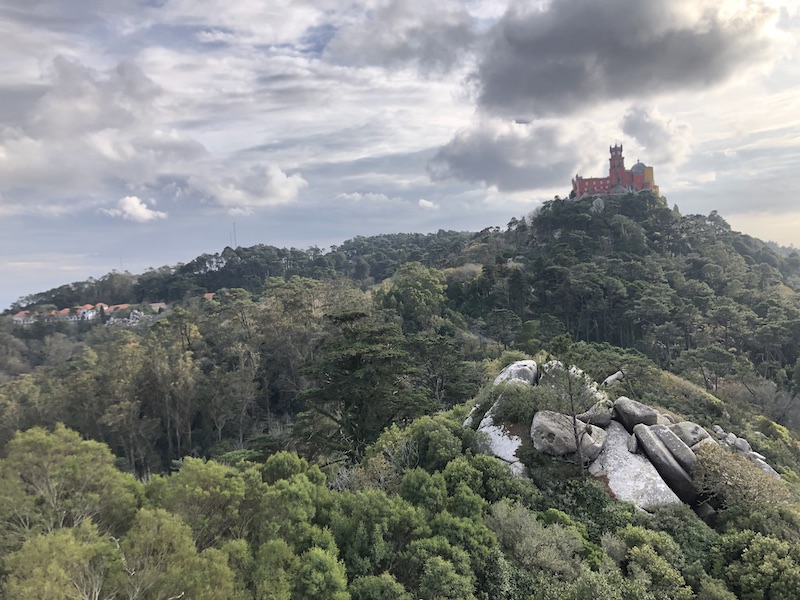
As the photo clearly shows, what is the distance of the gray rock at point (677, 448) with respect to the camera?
56.2 ft

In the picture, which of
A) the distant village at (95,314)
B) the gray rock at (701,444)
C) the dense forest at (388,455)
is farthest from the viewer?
the distant village at (95,314)

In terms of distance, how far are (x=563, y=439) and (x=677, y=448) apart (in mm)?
4210

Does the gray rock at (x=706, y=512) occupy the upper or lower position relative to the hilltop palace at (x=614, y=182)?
lower

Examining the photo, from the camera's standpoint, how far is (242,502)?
512 inches

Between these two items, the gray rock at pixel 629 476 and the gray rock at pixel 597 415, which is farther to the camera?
the gray rock at pixel 597 415

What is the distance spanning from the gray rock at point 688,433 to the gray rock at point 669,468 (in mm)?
1533

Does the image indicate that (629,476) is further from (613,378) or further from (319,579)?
(319,579)

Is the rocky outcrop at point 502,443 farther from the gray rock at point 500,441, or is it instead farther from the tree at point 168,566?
the tree at point 168,566

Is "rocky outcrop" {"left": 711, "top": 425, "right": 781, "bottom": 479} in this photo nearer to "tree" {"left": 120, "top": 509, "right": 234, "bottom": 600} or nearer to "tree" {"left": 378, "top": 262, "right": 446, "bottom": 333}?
"tree" {"left": 120, "top": 509, "right": 234, "bottom": 600}

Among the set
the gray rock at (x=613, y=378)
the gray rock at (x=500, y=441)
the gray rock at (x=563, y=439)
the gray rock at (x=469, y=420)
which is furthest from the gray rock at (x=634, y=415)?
the gray rock at (x=613, y=378)

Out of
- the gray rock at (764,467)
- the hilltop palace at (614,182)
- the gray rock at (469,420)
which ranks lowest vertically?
the gray rock at (764,467)

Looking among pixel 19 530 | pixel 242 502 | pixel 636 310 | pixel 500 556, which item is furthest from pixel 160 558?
pixel 636 310

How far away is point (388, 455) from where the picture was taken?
17844 millimetres

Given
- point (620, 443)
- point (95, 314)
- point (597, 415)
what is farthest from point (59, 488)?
point (95, 314)
